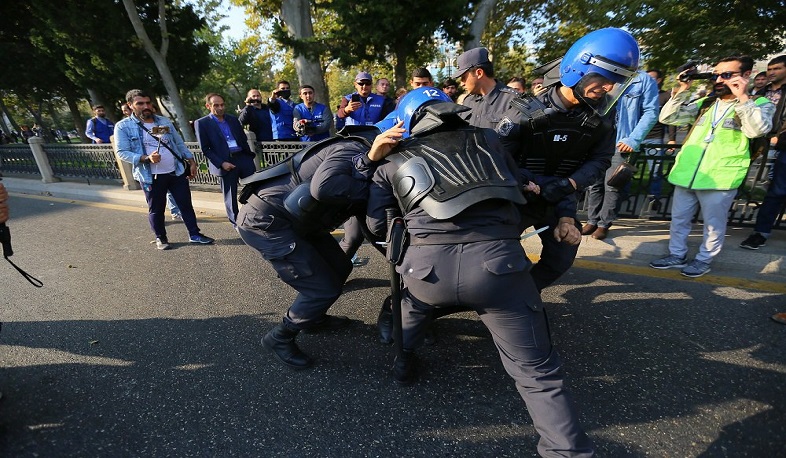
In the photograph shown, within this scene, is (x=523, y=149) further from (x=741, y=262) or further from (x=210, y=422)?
(x=741, y=262)

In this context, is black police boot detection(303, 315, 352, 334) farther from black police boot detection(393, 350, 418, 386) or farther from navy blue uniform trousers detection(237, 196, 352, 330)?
black police boot detection(393, 350, 418, 386)

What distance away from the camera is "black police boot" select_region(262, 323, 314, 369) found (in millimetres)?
2373

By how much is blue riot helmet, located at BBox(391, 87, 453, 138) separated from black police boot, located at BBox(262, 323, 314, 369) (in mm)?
1414

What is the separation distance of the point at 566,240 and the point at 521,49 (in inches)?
647

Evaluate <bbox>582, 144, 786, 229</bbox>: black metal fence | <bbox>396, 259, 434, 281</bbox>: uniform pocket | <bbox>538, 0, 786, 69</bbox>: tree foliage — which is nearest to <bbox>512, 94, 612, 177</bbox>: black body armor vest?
<bbox>396, 259, 434, 281</bbox>: uniform pocket

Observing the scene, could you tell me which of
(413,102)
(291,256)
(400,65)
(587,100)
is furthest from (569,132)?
(400,65)

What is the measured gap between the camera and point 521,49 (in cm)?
1611

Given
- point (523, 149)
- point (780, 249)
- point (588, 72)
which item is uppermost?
point (588, 72)

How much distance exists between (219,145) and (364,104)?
92.6 inches

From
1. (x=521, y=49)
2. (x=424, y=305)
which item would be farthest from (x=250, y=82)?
(x=424, y=305)

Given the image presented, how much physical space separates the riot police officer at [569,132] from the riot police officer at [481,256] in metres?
0.73

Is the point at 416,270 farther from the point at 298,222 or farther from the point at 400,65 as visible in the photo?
the point at 400,65

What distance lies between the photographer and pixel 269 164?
261 inches

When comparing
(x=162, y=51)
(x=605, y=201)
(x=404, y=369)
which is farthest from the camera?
(x=162, y=51)
